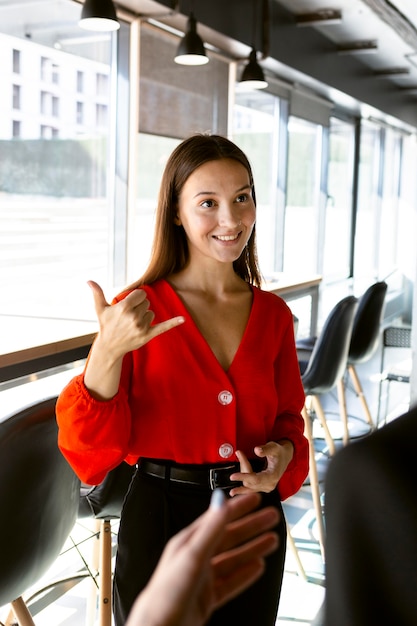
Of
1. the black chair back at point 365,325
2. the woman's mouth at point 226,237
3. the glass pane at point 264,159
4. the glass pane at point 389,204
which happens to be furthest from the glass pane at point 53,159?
the glass pane at point 389,204

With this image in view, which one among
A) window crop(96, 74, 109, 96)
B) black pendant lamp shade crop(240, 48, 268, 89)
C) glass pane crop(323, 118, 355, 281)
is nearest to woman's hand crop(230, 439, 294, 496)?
black pendant lamp shade crop(240, 48, 268, 89)

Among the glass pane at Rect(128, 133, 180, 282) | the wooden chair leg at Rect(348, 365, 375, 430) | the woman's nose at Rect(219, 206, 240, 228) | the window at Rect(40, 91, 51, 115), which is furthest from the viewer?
the wooden chair leg at Rect(348, 365, 375, 430)

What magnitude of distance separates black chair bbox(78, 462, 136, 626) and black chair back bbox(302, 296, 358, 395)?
1.41m

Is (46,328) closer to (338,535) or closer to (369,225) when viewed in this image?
(338,535)

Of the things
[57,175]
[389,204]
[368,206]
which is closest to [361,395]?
[57,175]

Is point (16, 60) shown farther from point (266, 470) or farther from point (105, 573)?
point (266, 470)

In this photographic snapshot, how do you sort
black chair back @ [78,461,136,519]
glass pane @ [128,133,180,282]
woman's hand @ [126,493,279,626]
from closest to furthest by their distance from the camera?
woman's hand @ [126,493,279,626] → black chair back @ [78,461,136,519] → glass pane @ [128,133,180,282]

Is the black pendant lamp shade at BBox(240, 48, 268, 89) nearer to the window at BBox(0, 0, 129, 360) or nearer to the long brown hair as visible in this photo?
the window at BBox(0, 0, 129, 360)

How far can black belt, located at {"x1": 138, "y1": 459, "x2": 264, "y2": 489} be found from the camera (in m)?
1.33

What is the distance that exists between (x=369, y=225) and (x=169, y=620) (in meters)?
9.35

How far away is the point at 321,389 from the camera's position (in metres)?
3.26

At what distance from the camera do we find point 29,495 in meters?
1.38

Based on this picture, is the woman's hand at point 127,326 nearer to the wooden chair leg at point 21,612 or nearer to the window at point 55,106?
the wooden chair leg at point 21,612

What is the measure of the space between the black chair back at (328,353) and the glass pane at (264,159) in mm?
2793
